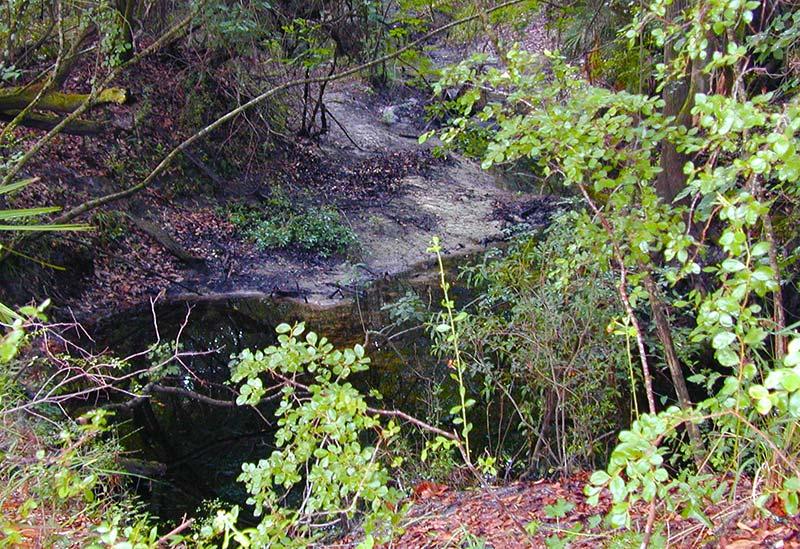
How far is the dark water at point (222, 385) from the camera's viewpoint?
17.1 ft

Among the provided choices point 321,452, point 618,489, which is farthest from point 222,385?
point 618,489

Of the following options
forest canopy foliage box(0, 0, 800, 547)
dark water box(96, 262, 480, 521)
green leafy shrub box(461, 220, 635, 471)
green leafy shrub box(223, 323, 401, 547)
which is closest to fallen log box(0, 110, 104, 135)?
forest canopy foliage box(0, 0, 800, 547)

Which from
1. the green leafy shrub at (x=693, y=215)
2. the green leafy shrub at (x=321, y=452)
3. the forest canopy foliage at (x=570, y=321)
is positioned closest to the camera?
the green leafy shrub at (x=693, y=215)

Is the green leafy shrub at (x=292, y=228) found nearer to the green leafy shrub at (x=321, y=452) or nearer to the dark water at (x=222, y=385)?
the dark water at (x=222, y=385)

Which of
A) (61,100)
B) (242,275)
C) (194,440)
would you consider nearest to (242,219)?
(242,275)

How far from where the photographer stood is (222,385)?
249 inches

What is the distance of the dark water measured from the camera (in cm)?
523

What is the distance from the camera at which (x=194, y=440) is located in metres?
5.89

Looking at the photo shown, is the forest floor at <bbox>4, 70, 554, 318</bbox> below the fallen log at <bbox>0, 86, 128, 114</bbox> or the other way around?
below

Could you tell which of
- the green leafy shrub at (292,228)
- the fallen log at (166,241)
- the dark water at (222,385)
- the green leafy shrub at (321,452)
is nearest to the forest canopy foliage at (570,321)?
the green leafy shrub at (321,452)

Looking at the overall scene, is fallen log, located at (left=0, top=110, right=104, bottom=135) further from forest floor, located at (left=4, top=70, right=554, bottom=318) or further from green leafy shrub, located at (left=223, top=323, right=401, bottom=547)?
green leafy shrub, located at (left=223, top=323, right=401, bottom=547)

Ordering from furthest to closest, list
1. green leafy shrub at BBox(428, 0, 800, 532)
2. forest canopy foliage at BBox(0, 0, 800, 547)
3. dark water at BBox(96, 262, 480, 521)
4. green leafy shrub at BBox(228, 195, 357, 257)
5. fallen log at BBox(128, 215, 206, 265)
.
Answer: green leafy shrub at BBox(228, 195, 357, 257), fallen log at BBox(128, 215, 206, 265), dark water at BBox(96, 262, 480, 521), forest canopy foliage at BBox(0, 0, 800, 547), green leafy shrub at BBox(428, 0, 800, 532)

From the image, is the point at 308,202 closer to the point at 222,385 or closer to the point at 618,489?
the point at 222,385

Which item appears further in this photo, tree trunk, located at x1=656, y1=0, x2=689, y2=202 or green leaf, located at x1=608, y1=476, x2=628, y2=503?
tree trunk, located at x1=656, y1=0, x2=689, y2=202
